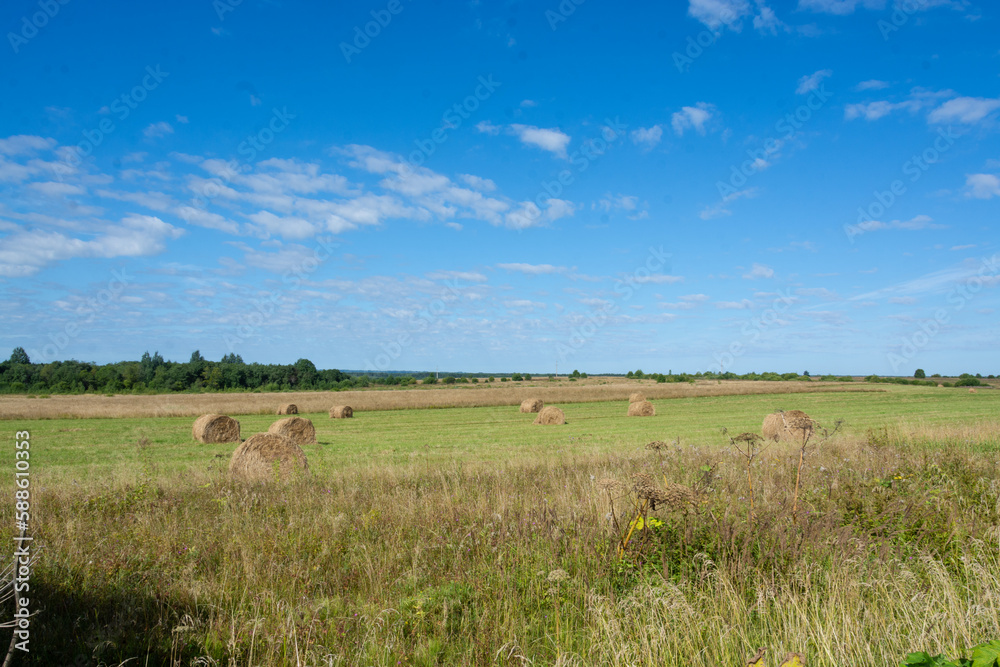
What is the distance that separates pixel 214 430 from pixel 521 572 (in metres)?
24.7

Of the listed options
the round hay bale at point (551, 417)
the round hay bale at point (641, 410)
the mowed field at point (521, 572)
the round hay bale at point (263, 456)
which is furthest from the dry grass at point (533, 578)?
the round hay bale at point (641, 410)

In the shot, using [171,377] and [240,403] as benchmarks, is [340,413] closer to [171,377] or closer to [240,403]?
[240,403]

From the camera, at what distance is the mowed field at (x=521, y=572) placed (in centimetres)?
382

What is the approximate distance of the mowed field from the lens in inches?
150

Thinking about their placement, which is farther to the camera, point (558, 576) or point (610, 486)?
point (610, 486)

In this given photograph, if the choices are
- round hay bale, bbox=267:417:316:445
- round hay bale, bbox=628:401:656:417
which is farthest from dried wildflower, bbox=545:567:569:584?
round hay bale, bbox=628:401:656:417

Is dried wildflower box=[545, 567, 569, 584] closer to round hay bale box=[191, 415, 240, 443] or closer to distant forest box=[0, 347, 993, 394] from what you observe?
round hay bale box=[191, 415, 240, 443]

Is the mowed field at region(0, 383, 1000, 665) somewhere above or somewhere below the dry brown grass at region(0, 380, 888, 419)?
above

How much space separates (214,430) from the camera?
2552cm


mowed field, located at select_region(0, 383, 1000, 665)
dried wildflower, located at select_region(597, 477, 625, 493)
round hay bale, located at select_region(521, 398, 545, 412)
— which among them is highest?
dried wildflower, located at select_region(597, 477, 625, 493)

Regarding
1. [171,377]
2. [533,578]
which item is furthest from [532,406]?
[171,377]

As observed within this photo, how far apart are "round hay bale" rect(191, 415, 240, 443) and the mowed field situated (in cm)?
1698

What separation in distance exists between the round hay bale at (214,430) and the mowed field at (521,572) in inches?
669

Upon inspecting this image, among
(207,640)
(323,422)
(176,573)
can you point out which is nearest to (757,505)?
(207,640)
